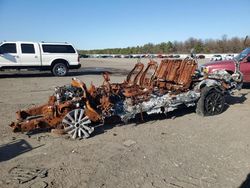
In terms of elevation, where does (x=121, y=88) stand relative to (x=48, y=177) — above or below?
above

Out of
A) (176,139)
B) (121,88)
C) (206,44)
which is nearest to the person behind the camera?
(176,139)

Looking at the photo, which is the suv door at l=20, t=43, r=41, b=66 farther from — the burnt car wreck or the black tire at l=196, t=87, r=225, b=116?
the black tire at l=196, t=87, r=225, b=116

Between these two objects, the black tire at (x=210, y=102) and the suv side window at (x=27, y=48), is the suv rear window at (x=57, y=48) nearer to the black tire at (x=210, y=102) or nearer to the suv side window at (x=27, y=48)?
the suv side window at (x=27, y=48)

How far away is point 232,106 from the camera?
350 inches

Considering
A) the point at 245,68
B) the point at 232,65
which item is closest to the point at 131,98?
the point at 232,65

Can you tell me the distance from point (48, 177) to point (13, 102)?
6.02m

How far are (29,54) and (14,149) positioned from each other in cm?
1229

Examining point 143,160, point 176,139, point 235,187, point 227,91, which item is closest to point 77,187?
point 143,160

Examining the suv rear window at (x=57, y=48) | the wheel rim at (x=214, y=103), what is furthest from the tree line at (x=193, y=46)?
the wheel rim at (x=214, y=103)

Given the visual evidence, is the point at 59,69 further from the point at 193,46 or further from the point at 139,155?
the point at 193,46

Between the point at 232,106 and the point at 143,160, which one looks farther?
the point at 232,106

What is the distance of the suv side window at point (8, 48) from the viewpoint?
53.6 ft

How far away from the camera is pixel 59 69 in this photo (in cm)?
1792

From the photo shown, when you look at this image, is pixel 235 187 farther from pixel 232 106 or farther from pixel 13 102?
pixel 13 102
